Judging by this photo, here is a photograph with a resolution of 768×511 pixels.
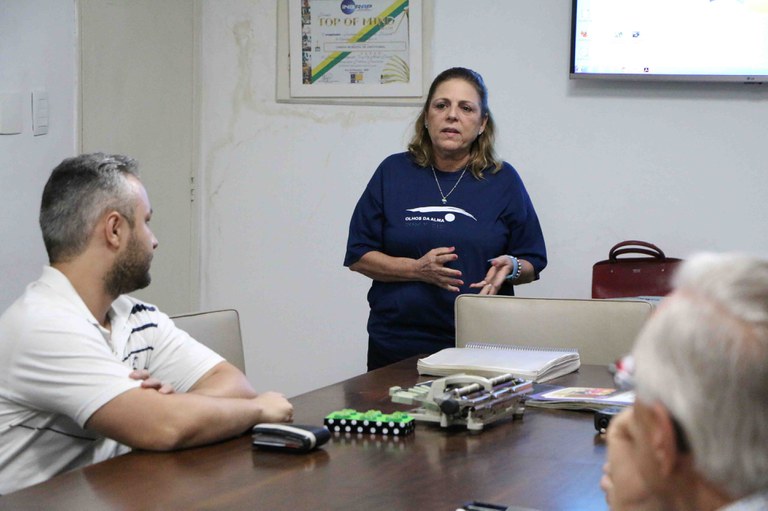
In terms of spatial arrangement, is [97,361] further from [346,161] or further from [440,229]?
[346,161]

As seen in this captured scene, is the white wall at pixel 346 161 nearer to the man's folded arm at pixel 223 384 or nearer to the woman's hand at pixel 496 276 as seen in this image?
the woman's hand at pixel 496 276

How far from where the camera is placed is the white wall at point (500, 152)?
4.06 metres

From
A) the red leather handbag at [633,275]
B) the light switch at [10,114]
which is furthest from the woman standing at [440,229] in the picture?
the light switch at [10,114]

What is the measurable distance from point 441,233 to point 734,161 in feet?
4.85

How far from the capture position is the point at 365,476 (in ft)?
5.15

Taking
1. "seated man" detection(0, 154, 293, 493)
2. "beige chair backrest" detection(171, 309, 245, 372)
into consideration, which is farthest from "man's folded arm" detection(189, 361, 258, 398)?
"beige chair backrest" detection(171, 309, 245, 372)

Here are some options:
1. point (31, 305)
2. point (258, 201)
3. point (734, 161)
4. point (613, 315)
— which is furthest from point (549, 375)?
point (258, 201)

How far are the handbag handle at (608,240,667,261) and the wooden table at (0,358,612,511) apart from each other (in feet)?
6.76

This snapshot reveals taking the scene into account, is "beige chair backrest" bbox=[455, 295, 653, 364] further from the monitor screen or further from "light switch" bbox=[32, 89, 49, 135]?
"light switch" bbox=[32, 89, 49, 135]

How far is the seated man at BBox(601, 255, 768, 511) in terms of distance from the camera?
75 centimetres

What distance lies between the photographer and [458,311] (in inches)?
115

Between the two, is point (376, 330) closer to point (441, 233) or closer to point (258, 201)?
point (441, 233)

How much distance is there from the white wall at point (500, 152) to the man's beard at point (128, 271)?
249 cm

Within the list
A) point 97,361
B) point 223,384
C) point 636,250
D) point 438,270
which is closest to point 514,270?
point 438,270
